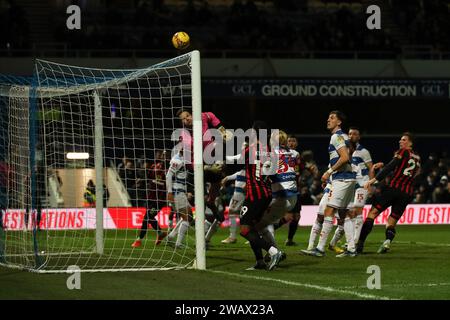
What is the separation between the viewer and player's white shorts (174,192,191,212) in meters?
15.4

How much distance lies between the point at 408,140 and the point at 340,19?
20103 millimetres

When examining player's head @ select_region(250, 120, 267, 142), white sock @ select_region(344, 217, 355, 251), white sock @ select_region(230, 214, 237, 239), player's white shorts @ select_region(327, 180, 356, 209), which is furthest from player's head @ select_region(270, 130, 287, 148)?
white sock @ select_region(230, 214, 237, 239)

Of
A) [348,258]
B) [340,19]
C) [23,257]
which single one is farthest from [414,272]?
[340,19]

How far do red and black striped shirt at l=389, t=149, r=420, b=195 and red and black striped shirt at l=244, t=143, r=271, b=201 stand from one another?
4146 millimetres

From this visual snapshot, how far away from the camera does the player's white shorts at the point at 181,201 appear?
15383 mm

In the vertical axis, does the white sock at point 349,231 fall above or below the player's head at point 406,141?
below

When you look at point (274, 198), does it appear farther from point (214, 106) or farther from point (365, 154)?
point (214, 106)

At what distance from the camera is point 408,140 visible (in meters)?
15.8

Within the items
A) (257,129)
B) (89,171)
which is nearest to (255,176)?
(257,129)

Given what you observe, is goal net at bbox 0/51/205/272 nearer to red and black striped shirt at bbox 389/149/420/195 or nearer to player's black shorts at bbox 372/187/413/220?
player's black shorts at bbox 372/187/413/220

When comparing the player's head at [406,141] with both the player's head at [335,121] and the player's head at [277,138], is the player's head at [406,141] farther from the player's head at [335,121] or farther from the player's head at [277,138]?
the player's head at [277,138]

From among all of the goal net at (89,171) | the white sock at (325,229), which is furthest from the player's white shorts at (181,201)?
the white sock at (325,229)

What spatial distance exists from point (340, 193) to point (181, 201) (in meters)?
2.74

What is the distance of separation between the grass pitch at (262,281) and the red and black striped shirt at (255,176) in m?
1.05
